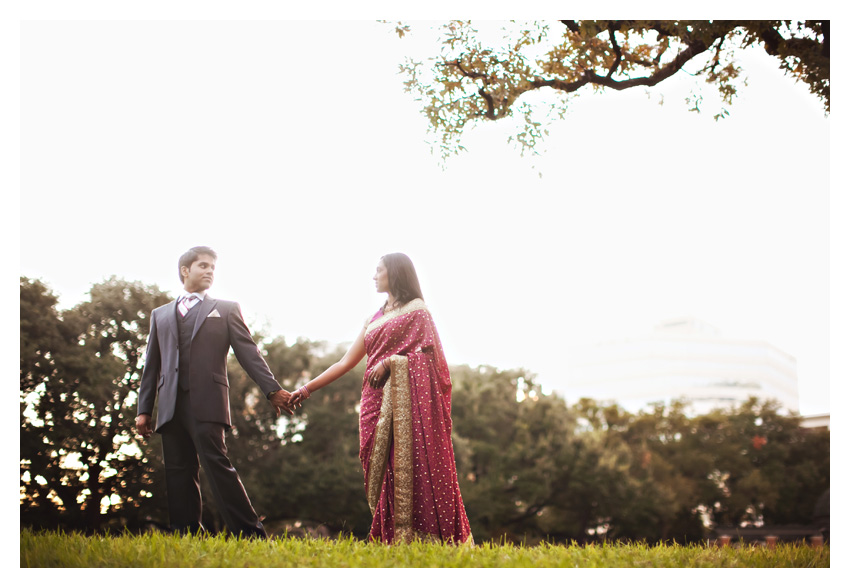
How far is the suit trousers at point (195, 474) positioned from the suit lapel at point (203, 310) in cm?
44

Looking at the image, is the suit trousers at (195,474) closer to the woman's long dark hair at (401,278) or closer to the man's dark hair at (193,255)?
the man's dark hair at (193,255)

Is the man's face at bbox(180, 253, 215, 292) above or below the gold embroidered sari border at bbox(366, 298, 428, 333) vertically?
above

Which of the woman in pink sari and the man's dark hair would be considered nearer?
the woman in pink sari

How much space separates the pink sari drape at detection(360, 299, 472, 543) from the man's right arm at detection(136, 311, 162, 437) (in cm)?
144

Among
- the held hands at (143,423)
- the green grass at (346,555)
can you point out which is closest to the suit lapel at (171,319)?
the held hands at (143,423)

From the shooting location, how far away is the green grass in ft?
14.2

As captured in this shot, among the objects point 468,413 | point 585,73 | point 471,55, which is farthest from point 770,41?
point 468,413

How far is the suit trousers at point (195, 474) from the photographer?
16.5 feet

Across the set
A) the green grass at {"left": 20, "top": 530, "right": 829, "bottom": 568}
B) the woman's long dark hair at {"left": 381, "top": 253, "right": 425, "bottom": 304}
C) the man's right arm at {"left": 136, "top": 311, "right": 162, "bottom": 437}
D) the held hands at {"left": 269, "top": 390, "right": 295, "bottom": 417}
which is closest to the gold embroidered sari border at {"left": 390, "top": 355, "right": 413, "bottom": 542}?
the green grass at {"left": 20, "top": 530, "right": 829, "bottom": 568}

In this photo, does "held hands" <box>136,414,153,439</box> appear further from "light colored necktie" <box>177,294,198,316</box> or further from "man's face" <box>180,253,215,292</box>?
"man's face" <box>180,253,215,292</box>

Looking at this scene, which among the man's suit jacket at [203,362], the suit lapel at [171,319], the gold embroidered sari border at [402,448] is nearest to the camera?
the gold embroidered sari border at [402,448]

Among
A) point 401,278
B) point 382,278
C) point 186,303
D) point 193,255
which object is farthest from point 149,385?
point 401,278

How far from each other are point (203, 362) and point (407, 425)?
1431mm

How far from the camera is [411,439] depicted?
512 centimetres
